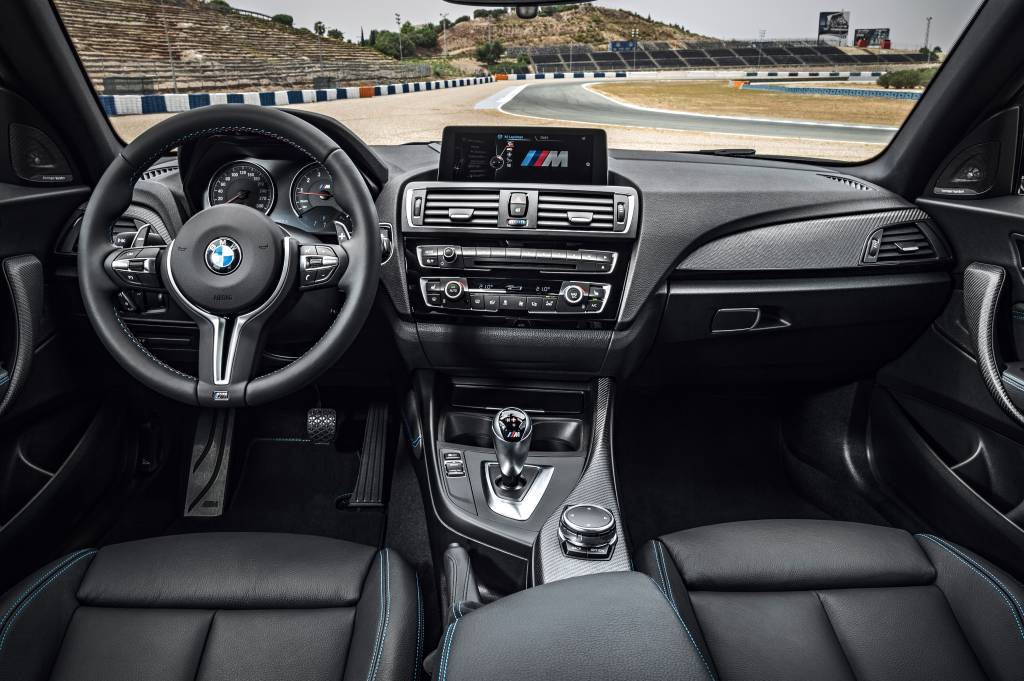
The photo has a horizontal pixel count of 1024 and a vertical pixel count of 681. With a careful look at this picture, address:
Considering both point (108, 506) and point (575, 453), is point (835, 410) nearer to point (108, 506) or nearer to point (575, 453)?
point (575, 453)

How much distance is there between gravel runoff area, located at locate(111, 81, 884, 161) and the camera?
2289 millimetres

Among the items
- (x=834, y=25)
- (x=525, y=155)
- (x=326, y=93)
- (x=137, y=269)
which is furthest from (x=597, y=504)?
(x=326, y=93)

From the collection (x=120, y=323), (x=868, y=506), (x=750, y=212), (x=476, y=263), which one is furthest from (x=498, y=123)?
(x=868, y=506)

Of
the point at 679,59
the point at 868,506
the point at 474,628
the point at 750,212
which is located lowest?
the point at 868,506

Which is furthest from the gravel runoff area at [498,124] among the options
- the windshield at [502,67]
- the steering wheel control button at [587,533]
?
the steering wheel control button at [587,533]

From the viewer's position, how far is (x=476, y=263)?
2.12m

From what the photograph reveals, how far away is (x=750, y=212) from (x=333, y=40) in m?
1.93

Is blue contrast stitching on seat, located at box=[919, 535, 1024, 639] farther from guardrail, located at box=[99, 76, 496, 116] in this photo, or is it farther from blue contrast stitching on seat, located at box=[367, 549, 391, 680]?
guardrail, located at box=[99, 76, 496, 116]

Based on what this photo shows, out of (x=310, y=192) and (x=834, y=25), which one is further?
(x=834, y=25)

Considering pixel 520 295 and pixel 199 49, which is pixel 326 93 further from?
pixel 520 295

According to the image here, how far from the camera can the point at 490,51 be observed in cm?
236

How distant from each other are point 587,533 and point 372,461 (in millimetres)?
1208

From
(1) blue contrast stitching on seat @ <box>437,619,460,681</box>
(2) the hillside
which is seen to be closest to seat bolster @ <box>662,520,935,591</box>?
(1) blue contrast stitching on seat @ <box>437,619,460,681</box>

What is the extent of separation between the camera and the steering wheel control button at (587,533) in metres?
1.77
